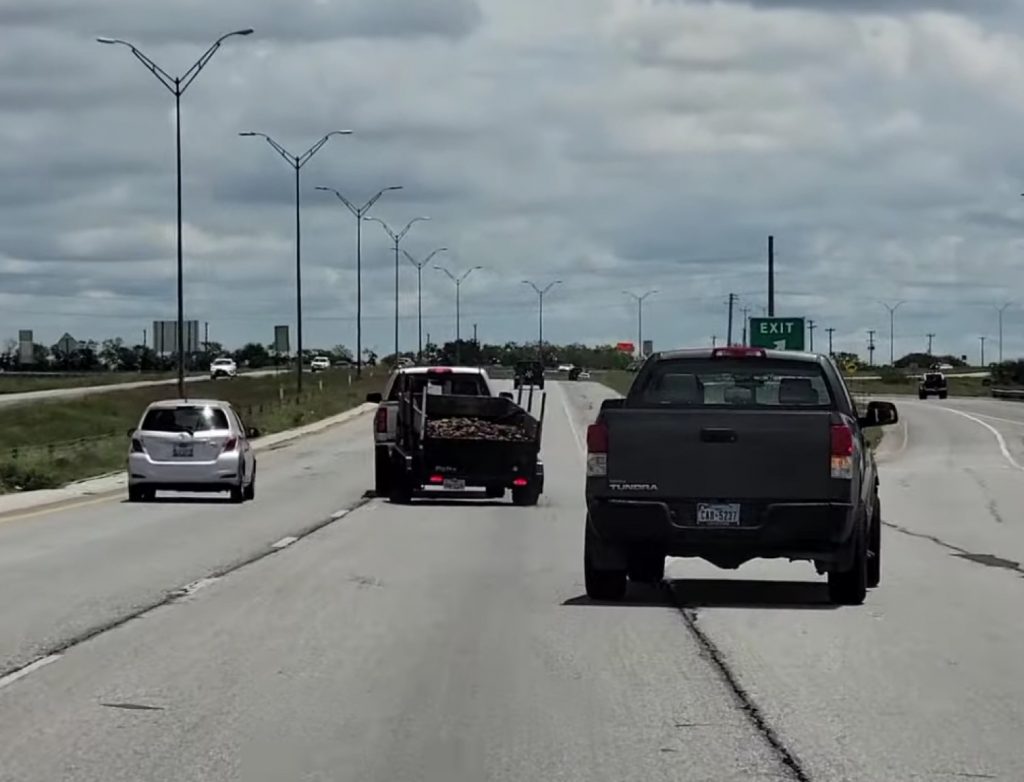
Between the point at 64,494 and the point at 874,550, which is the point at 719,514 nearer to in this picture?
the point at 874,550

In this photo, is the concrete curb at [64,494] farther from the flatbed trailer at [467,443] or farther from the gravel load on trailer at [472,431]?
the gravel load on trailer at [472,431]

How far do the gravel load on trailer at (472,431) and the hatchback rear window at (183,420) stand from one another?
362 cm

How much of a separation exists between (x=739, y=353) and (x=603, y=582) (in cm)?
229

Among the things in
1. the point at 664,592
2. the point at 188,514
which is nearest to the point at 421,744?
the point at 664,592

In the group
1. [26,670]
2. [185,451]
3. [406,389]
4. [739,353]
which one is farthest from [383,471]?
[26,670]

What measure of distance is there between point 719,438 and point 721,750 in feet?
18.1

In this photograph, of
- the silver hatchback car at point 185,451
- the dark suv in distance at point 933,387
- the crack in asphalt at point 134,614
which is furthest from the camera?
the dark suv in distance at point 933,387

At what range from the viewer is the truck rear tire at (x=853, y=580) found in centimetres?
1516

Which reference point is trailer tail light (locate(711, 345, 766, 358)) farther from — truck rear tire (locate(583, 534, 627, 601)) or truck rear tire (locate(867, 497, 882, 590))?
truck rear tire (locate(867, 497, 882, 590))

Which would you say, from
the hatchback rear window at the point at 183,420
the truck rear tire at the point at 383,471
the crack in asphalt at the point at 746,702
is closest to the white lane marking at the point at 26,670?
the crack in asphalt at the point at 746,702

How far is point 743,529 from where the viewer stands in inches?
583

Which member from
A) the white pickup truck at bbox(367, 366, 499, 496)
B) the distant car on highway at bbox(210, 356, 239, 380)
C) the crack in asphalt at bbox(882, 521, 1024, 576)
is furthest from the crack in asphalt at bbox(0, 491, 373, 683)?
the distant car on highway at bbox(210, 356, 239, 380)

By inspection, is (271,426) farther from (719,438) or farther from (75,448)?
(719,438)

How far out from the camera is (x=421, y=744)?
9.57 m
